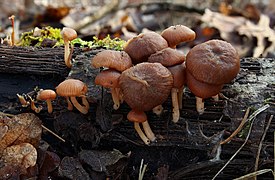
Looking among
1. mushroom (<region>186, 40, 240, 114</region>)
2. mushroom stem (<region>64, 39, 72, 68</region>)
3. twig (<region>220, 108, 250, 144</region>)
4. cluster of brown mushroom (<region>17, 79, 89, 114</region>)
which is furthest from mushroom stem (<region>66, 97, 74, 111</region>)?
twig (<region>220, 108, 250, 144</region>)

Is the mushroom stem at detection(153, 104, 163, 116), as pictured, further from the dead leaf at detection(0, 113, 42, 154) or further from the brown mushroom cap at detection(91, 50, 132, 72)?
the dead leaf at detection(0, 113, 42, 154)

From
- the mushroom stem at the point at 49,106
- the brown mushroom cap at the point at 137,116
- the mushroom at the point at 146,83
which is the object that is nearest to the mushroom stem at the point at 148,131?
the brown mushroom cap at the point at 137,116

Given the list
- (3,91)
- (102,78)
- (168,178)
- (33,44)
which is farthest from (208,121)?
(33,44)

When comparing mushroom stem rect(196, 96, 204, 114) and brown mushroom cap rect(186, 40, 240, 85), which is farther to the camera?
mushroom stem rect(196, 96, 204, 114)

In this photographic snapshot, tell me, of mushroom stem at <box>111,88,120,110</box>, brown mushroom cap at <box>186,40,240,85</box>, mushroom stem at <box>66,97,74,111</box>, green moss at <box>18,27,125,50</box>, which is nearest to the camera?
brown mushroom cap at <box>186,40,240,85</box>

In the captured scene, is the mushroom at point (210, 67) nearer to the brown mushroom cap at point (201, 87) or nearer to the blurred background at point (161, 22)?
the brown mushroom cap at point (201, 87)

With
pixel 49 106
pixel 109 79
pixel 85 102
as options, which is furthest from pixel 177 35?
pixel 49 106
